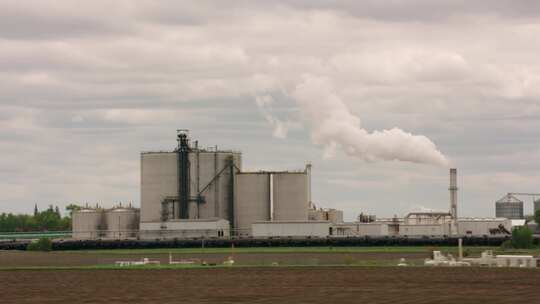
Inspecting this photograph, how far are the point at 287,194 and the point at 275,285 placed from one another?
364 feet

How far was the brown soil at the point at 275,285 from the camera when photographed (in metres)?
67.5

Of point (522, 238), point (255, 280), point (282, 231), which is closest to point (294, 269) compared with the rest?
point (255, 280)

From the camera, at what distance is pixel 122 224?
198 m

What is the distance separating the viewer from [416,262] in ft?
365

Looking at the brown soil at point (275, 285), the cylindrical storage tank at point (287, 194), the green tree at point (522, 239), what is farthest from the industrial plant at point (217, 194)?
the brown soil at point (275, 285)

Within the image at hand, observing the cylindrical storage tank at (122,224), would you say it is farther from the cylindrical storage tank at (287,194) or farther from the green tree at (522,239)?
the green tree at (522,239)

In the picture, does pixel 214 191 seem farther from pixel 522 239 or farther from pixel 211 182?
pixel 522 239

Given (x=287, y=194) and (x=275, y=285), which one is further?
(x=287, y=194)

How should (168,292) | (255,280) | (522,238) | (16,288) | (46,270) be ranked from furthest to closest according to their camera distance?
A: (522,238)
(46,270)
(255,280)
(16,288)
(168,292)

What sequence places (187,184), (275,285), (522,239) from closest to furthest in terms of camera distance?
→ (275,285), (522,239), (187,184)

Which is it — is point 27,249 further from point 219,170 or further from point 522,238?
point 522,238

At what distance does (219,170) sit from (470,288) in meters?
117

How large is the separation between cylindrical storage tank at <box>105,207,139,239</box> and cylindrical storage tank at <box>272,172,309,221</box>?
23.4 metres

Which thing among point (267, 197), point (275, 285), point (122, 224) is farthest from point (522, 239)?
point (275, 285)
